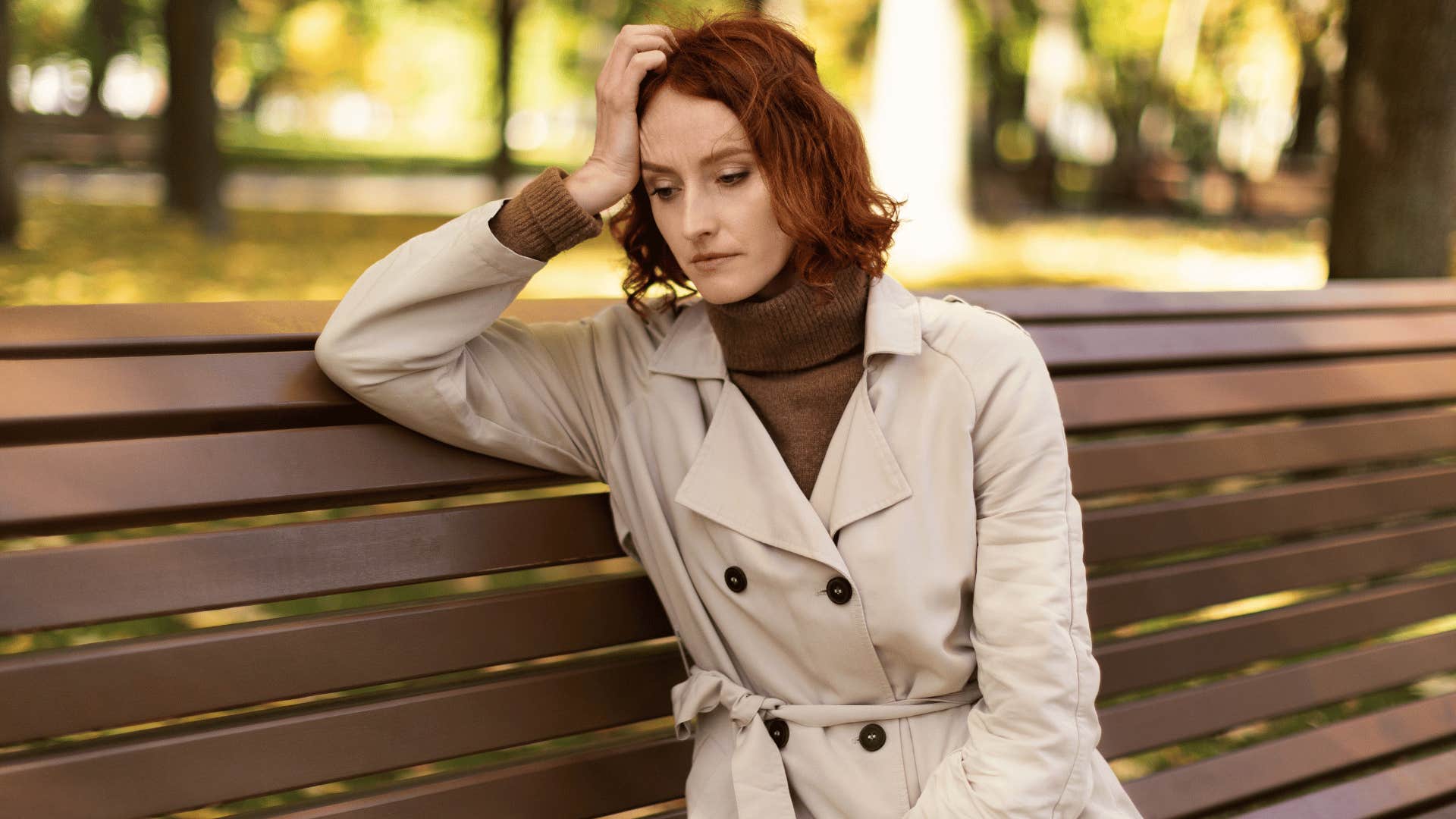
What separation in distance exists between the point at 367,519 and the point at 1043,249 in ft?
48.5

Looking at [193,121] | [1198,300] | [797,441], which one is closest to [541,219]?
[797,441]

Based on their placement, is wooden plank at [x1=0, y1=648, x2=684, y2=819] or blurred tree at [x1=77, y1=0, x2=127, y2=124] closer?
wooden plank at [x1=0, y1=648, x2=684, y2=819]

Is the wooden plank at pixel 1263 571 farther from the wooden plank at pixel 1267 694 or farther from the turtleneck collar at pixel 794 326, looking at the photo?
the turtleneck collar at pixel 794 326

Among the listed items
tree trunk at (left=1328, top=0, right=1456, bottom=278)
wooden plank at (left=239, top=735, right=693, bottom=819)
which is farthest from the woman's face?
tree trunk at (left=1328, top=0, right=1456, bottom=278)

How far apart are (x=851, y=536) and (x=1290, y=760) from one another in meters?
1.66

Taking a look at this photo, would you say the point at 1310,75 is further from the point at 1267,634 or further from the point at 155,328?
the point at 155,328

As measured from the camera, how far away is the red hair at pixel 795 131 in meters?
2.16

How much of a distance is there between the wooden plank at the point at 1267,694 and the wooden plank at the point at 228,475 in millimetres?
1541

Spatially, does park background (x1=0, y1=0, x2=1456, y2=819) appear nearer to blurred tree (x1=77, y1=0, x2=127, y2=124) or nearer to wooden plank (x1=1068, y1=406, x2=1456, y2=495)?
blurred tree (x1=77, y1=0, x2=127, y2=124)

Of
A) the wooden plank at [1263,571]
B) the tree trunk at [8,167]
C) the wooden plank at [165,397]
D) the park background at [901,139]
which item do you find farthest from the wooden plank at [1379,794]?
the tree trunk at [8,167]

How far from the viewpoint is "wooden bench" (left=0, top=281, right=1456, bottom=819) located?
1997mm

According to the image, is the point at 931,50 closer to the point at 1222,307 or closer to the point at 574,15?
the point at 1222,307

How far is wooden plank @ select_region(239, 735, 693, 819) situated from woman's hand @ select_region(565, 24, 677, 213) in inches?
39.2

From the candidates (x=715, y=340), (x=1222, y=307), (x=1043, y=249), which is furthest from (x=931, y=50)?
(x=715, y=340)
